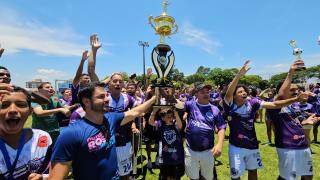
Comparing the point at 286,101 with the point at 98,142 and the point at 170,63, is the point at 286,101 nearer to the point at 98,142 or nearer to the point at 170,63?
the point at 170,63

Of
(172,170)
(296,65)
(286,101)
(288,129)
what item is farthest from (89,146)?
(296,65)

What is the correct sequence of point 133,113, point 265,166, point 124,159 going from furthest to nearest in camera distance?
point 265,166 → point 124,159 → point 133,113

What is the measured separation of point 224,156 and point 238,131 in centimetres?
441

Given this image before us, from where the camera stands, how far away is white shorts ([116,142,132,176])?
539cm

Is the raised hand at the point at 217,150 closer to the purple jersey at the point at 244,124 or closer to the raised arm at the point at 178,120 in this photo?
the purple jersey at the point at 244,124

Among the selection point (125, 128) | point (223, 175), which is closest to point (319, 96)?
point (223, 175)

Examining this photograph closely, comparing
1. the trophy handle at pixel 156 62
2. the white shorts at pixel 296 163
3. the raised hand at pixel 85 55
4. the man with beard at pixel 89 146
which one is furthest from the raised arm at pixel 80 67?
the white shorts at pixel 296 163

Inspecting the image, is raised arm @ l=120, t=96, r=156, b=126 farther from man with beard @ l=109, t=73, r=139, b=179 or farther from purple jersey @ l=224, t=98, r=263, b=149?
purple jersey @ l=224, t=98, r=263, b=149

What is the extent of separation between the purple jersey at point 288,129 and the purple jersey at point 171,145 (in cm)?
186

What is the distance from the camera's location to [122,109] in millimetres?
5523

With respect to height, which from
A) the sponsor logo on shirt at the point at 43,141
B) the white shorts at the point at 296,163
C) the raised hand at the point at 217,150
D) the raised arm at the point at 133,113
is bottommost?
the white shorts at the point at 296,163

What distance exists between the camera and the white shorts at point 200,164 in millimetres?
5320

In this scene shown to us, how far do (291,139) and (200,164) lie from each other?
5.60ft

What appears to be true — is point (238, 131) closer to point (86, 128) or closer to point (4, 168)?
point (86, 128)
